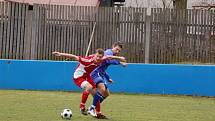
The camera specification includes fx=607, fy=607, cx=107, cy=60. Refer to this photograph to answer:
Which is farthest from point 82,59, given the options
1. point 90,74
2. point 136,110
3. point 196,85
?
point 196,85

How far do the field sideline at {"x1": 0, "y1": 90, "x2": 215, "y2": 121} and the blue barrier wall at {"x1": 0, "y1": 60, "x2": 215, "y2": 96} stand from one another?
1.48 feet

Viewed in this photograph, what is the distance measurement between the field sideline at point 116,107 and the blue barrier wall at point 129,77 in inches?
17.7

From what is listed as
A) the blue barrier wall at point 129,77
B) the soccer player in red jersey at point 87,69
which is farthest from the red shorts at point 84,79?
the blue barrier wall at point 129,77

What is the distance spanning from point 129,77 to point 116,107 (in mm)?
4656

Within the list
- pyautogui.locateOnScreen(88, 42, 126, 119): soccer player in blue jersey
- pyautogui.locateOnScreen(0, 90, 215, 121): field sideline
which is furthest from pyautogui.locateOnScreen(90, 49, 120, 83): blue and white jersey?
pyautogui.locateOnScreen(0, 90, 215, 121): field sideline

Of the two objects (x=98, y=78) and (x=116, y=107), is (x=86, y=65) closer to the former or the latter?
(x=98, y=78)

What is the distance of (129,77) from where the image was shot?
754 inches

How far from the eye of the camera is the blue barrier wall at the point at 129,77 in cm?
1905

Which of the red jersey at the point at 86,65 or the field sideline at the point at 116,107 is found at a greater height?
the red jersey at the point at 86,65

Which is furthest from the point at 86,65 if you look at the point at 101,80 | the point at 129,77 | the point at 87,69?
the point at 129,77

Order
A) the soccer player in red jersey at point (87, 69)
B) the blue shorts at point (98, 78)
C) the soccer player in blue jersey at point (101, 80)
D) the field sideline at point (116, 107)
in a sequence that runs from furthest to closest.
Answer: the blue shorts at point (98, 78)
the soccer player in red jersey at point (87, 69)
the soccer player in blue jersey at point (101, 80)
the field sideline at point (116, 107)

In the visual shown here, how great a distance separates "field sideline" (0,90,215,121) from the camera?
12.2m

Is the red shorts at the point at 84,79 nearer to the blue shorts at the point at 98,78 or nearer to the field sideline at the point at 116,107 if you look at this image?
the blue shorts at the point at 98,78

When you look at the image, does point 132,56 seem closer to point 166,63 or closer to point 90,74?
point 166,63
